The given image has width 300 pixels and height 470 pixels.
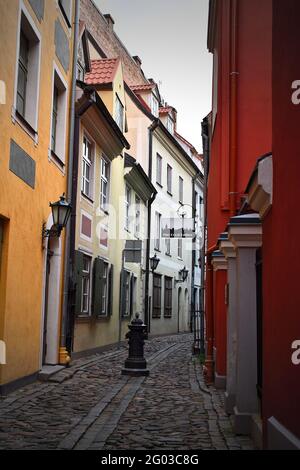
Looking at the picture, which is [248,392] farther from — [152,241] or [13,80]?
[152,241]

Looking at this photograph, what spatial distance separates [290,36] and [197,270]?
3247 centimetres

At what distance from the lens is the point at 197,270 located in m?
36.5

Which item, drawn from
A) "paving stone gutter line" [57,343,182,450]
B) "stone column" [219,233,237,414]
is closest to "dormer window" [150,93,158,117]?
"paving stone gutter line" [57,343,182,450]

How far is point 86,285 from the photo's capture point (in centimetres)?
1520

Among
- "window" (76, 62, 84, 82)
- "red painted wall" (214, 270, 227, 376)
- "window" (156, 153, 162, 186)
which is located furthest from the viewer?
"window" (156, 153, 162, 186)

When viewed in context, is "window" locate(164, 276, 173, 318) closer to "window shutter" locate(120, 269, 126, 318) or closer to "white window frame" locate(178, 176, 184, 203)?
"white window frame" locate(178, 176, 184, 203)

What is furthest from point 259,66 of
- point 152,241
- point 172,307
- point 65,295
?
point 172,307

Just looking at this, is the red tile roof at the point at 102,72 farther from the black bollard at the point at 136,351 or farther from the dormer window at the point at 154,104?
the dormer window at the point at 154,104

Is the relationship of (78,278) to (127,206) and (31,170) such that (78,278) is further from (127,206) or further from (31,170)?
(127,206)

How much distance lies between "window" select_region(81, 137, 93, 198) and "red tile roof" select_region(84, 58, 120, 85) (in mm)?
3208

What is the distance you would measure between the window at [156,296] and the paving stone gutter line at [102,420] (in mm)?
15277

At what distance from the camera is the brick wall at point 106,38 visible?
2311cm

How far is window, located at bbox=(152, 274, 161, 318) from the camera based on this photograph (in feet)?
85.9

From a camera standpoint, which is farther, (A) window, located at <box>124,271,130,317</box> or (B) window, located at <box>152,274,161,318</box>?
(B) window, located at <box>152,274,161,318</box>
